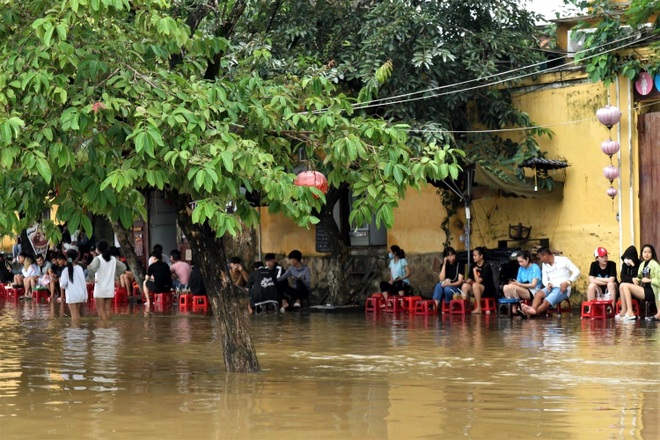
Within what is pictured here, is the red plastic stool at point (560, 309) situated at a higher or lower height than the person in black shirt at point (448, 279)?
lower

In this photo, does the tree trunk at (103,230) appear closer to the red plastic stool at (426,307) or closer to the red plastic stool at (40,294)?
the red plastic stool at (40,294)

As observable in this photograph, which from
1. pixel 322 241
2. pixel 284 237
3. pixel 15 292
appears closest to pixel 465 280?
pixel 322 241

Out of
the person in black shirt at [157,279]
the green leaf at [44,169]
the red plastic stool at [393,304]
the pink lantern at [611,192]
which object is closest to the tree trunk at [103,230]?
the person in black shirt at [157,279]

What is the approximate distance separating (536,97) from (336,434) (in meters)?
15.0

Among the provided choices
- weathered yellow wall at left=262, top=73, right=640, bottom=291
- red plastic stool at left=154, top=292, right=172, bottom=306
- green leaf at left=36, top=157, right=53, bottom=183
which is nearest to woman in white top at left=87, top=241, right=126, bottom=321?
red plastic stool at left=154, top=292, right=172, bottom=306

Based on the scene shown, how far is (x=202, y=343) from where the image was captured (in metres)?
16.2

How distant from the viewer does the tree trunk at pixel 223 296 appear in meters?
11.9

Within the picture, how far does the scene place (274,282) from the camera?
23.1 metres

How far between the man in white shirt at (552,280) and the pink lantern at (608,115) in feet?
7.82

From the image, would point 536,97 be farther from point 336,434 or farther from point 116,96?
point 336,434

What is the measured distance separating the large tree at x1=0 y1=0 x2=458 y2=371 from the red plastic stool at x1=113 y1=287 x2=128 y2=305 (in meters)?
17.8

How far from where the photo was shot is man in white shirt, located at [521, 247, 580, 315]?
19.8 meters

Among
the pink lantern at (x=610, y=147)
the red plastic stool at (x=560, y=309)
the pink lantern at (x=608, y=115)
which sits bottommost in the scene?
the red plastic stool at (x=560, y=309)

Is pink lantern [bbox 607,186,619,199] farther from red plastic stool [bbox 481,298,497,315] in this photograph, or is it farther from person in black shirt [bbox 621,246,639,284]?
red plastic stool [bbox 481,298,497,315]
